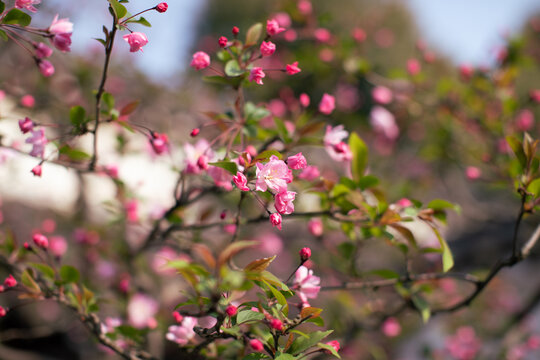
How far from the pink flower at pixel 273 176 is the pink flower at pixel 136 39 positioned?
37 cm

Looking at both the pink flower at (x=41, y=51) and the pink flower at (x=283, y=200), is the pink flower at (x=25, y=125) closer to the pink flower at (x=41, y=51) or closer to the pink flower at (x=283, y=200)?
the pink flower at (x=41, y=51)

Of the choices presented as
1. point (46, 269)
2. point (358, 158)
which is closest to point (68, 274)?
point (46, 269)

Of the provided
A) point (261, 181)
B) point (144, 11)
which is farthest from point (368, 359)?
point (144, 11)

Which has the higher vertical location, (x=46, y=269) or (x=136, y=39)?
(x=136, y=39)

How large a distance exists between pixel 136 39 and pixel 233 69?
21 centimetres

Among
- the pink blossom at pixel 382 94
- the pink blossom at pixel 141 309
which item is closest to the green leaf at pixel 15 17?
the pink blossom at pixel 141 309

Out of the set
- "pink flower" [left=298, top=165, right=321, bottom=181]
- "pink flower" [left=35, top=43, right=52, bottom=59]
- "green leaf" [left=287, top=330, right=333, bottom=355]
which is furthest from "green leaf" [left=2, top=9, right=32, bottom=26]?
"green leaf" [left=287, top=330, right=333, bottom=355]

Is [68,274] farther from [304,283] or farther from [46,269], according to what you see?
[304,283]

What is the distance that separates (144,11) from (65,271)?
64 cm

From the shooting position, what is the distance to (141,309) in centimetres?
159

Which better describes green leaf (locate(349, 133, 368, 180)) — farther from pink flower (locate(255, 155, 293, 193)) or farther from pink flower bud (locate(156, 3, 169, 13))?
pink flower bud (locate(156, 3, 169, 13))

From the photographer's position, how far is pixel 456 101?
223 centimetres

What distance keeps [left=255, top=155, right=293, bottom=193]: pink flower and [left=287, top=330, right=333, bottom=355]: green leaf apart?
0.27m

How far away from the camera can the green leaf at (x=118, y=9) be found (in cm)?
70
